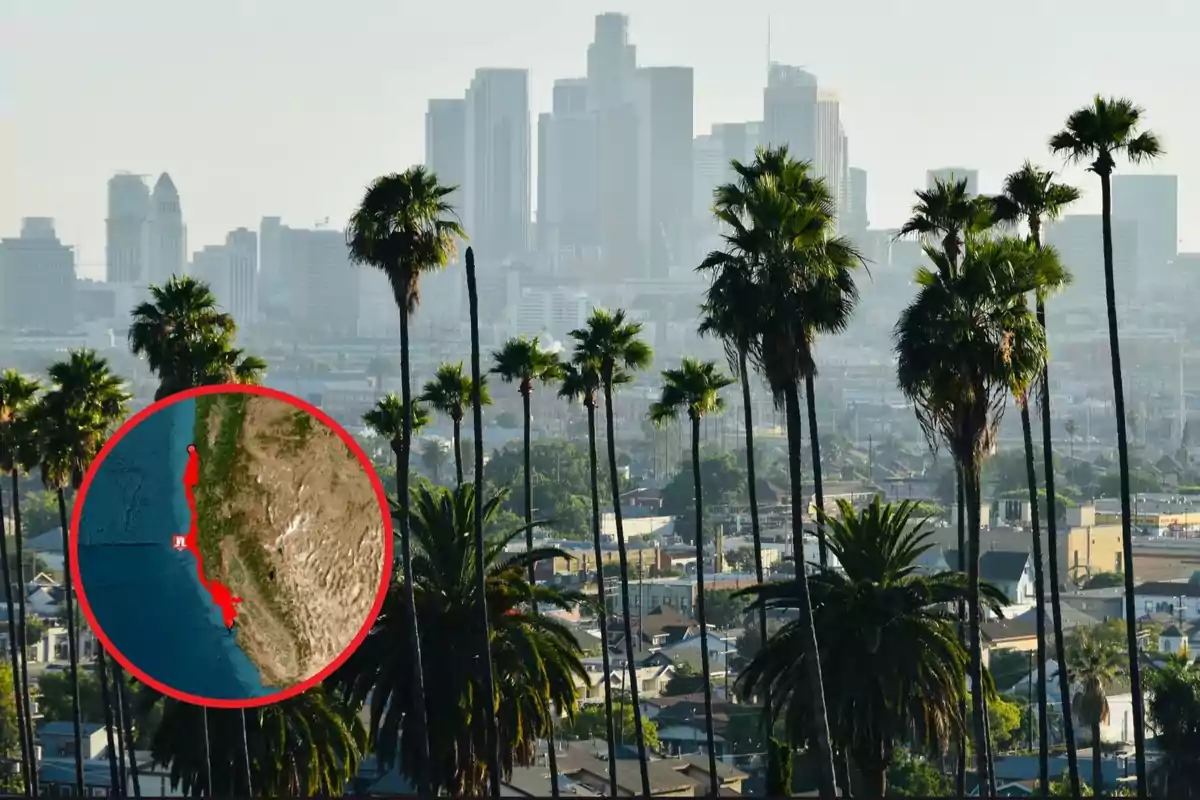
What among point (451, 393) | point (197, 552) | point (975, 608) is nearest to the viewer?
point (197, 552)

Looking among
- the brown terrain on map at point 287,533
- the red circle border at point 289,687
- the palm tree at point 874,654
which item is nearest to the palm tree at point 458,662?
the red circle border at point 289,687

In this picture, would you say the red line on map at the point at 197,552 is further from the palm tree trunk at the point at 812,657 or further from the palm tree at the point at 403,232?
the palm tree trunk at the point at 812,657

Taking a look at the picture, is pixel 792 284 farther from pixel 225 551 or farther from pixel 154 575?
pixel 154 575

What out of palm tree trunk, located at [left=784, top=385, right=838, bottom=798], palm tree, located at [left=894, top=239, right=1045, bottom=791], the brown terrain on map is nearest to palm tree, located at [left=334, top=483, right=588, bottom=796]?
the brown terrain on map

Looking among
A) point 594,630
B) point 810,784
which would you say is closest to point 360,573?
point 810,784

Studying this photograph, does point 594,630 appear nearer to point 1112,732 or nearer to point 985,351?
point 1112,732

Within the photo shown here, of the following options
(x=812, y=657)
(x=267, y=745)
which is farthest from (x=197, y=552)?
(x=812, y=657)

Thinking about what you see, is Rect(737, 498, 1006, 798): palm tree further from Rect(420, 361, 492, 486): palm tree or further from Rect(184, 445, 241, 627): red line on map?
Rect(420, 361, 492, 486): palm tree

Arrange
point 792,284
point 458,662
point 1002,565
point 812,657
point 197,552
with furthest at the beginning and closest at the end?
point 1002,565 → point 458,662 → point 197,552 → point 792,284 → point 812,657
